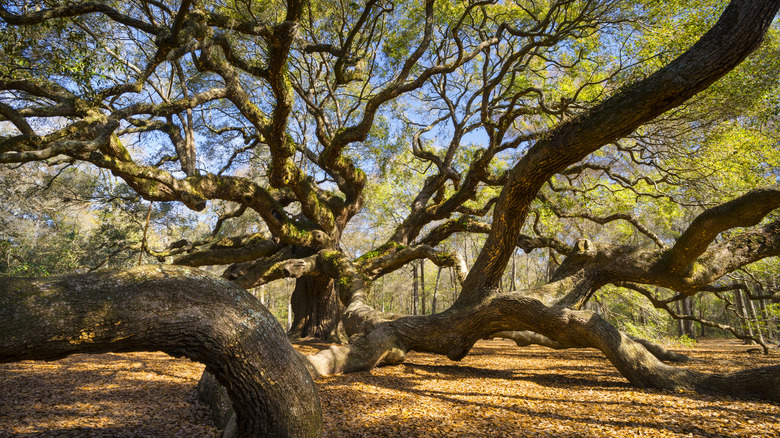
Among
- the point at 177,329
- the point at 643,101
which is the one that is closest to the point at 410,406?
the point at 177,329

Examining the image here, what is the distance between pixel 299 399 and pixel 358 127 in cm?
692

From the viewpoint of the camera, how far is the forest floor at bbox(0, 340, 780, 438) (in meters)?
3.47

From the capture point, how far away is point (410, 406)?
4.30 metres

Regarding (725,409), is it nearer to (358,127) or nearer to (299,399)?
(299,399)

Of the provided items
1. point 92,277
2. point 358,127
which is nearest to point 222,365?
point 92,277

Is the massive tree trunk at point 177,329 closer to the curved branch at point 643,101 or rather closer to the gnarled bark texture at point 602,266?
the gnarled bark texture at point 602,266

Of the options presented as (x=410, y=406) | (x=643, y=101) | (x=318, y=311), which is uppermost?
(x=643, y=101)

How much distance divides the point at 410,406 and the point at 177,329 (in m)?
3.00

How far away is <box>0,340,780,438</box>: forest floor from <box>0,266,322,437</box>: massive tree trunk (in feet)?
4.15

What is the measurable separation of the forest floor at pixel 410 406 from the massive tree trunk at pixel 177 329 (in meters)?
1.27

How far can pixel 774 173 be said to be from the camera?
9273mm

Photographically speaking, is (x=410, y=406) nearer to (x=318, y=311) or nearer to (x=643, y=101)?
(x=643, y=101)

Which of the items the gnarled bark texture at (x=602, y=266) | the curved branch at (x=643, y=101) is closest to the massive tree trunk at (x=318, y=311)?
the gnarled bark texture at (x=602, y=266)

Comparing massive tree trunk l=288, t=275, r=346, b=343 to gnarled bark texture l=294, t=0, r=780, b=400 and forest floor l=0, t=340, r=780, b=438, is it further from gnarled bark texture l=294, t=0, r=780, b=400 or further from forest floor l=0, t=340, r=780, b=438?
forest floor l=0, t=340, r=780, b=438
